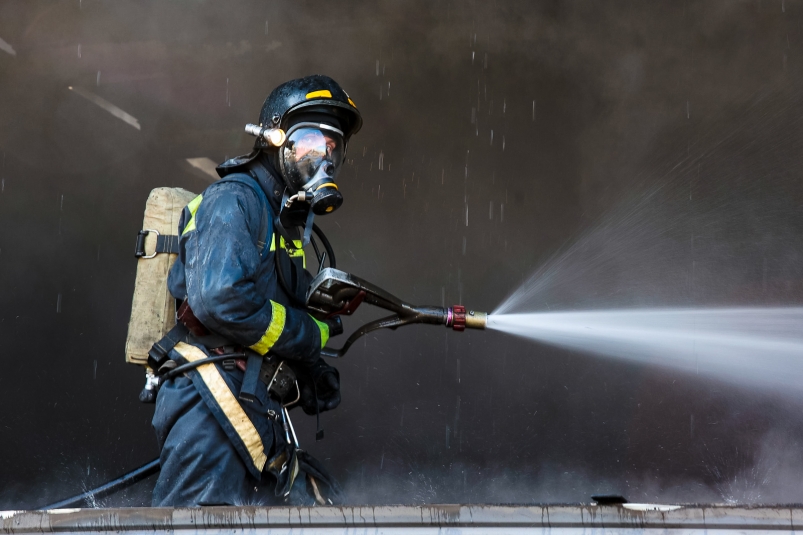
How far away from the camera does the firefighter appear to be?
2.86 metres

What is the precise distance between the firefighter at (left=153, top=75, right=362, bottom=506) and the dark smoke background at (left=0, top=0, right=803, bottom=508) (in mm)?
2305

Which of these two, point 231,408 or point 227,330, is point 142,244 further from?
point 231,408

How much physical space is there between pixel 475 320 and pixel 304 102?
1.02m

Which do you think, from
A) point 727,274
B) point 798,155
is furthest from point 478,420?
point 798,155

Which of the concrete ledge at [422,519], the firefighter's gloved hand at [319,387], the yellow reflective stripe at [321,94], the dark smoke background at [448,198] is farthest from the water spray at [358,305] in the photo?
the dark smoke background at [448,198]

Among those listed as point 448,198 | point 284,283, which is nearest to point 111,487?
point 284,283

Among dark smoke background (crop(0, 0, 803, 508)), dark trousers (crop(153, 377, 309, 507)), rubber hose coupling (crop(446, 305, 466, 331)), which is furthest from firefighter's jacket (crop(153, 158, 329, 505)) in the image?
dark smoke background (crop(0, 0, 803, 508))

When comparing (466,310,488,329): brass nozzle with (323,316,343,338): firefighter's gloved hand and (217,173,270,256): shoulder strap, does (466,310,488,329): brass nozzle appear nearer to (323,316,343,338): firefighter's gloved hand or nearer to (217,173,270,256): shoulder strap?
(323,316,343,338): firefighter's gloved hand

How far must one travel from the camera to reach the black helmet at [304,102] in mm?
3232

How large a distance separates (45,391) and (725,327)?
4403 millimetres


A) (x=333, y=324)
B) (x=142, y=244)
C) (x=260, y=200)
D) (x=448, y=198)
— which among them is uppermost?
(x=448, y=198)

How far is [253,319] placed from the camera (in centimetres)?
288

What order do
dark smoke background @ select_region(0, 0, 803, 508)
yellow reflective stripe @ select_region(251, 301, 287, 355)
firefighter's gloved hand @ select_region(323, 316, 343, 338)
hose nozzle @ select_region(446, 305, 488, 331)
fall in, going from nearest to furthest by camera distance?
yellow reflective stripe @ select_region(251, 301, 287, 355) < hose nozzle @ select_region(446, 305, 488, 331) < firefighter's gloved hand @ select_region(323, 316, 343, 338) < dark smoke background @ select_region(0, 0, 803, 508)

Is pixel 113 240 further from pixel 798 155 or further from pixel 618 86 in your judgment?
pixel 798 155
